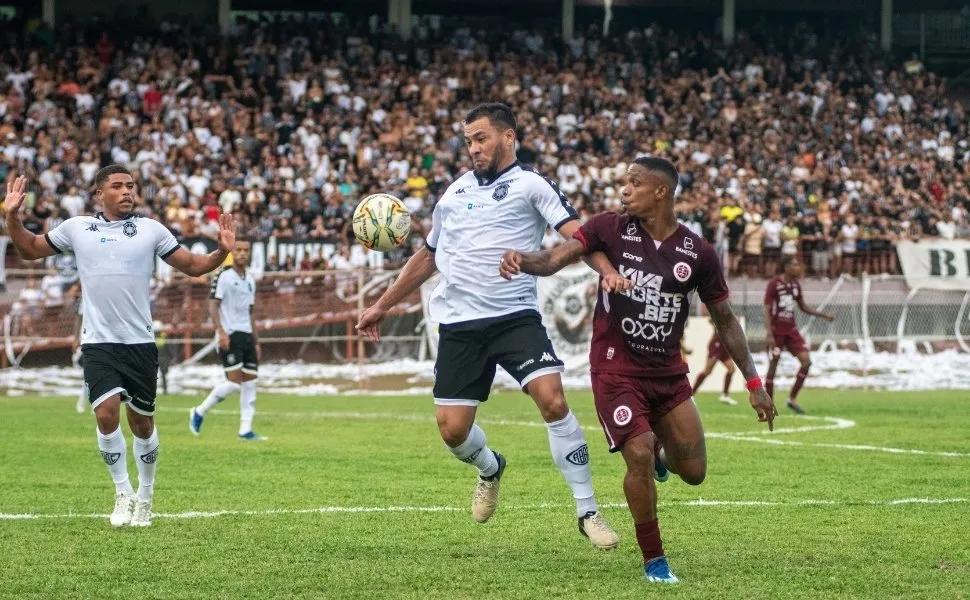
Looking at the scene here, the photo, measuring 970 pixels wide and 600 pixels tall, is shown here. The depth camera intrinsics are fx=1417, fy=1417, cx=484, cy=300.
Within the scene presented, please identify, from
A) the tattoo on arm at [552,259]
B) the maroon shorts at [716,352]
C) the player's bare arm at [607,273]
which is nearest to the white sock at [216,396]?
the maroon shorts at [716,352]

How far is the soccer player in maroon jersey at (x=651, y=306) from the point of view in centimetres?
738

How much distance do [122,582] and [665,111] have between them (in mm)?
31478

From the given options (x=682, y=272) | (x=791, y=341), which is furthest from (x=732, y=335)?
(x=791, y=341)

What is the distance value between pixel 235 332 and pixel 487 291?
29.7 ft

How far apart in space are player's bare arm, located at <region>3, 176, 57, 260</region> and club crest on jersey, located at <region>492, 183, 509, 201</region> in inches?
118

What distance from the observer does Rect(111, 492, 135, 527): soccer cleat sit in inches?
360

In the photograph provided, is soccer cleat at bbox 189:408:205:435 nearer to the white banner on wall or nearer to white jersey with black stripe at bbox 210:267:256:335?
white jersey with black stripe at bbox 210:267:256:335

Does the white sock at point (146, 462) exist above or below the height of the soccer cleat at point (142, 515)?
above

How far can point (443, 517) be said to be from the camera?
31.2 feet

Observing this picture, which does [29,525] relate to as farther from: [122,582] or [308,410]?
[308,410]

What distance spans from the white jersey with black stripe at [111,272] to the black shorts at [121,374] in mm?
66

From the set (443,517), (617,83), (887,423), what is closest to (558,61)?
(617,83)

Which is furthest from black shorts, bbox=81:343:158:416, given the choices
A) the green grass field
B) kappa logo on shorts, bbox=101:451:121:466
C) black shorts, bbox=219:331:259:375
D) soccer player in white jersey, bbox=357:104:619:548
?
black shorts, bbox=219:331:259:375

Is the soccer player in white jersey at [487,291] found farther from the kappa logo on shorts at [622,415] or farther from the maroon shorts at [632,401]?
the kappa logo on shorts at [622,415]
